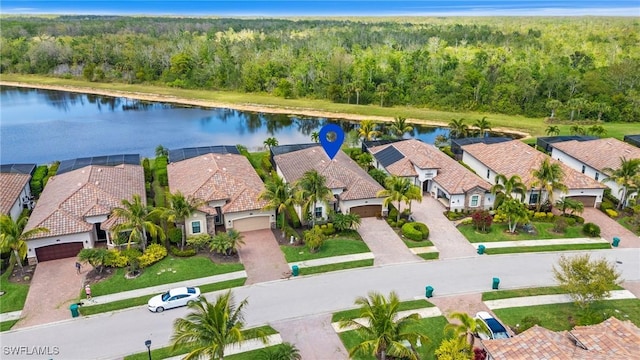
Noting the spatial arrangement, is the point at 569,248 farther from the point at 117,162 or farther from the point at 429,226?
the point at 117,162

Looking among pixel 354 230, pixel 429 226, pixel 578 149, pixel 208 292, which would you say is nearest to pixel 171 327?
pixel 208 292

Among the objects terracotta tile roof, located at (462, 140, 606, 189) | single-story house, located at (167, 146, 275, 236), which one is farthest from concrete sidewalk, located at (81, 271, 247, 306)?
terracotta tile roof, located at (462, 140, 606, 189)

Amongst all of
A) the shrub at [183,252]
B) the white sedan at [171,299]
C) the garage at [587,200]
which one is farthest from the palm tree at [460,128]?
the white sedan at [171,299]

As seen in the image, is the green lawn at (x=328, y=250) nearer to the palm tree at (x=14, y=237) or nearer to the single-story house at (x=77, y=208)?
the single-story house at (x=77, y=208)

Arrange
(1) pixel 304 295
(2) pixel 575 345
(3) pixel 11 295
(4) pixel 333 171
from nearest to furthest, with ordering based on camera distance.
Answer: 1. (2) pixel 575 345
2. (3) pixel 11 295
3. (1) pixel 304 295
4. (4) pixel 333 171

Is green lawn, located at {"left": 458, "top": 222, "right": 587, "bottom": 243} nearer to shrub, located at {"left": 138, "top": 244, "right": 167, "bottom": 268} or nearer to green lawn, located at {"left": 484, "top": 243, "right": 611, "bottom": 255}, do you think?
green lawn, located at {"left": 484, "top": 243, "right": 611, "bottom": 255}

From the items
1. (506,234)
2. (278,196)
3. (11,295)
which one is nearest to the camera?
(11,295)

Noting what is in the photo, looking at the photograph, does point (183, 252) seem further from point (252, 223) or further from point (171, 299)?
point (252, 223)

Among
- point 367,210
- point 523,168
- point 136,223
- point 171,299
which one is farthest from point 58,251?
point 523,168
